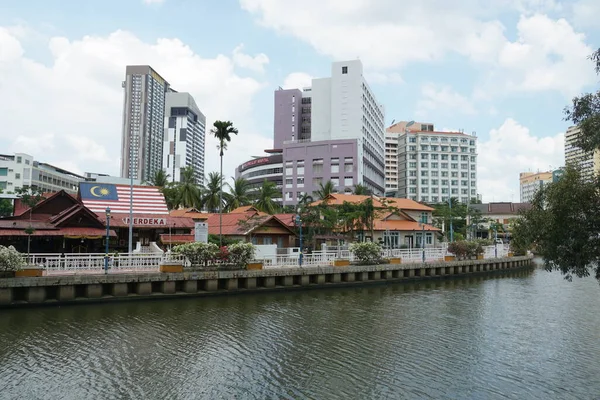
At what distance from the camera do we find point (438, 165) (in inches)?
5714

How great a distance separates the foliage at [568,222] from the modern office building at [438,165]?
133 meters

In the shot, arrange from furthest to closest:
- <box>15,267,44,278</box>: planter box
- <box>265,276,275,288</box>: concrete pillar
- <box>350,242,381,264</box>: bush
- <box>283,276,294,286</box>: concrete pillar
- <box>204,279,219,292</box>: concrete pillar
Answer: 1. <box>350,242,381,264</box>: bush
2. <box>283,276,294,286</box>: concrete pillar
3. <box>265,276,275,288</box>: concrete pillar
4. <box>204,279,219,292</box>: concrete pillar
5. <box>15,267,44,278</box>: planter box

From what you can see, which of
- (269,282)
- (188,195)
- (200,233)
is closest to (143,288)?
(200,233)

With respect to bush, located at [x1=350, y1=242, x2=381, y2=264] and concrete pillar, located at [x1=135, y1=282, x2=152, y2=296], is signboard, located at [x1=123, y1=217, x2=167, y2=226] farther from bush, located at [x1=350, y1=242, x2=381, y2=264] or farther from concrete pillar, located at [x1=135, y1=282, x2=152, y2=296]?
bush, located at [x1=350, y1=242, x2=381, y2=264]

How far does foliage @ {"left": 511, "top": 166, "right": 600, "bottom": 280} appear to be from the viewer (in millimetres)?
12781

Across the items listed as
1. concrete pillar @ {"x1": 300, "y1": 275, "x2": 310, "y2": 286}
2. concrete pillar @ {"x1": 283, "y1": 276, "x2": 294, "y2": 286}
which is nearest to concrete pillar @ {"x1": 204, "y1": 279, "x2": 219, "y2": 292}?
concrete pillar @ {"x1": 283, "y1": 276, "x2": 294, "y2": 286}

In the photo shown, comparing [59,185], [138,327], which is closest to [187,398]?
[138,327]

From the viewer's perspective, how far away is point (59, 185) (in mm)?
117562

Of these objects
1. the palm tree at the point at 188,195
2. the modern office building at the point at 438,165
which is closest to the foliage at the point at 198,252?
Answer: the palm tree at the point at 188,195

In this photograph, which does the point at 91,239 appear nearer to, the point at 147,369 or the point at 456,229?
the point at 147,369

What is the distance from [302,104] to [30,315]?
378 feet

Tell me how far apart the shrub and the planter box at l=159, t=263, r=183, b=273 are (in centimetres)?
353

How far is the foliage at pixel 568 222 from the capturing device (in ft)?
41.9

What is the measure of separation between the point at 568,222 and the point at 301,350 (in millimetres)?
10447
